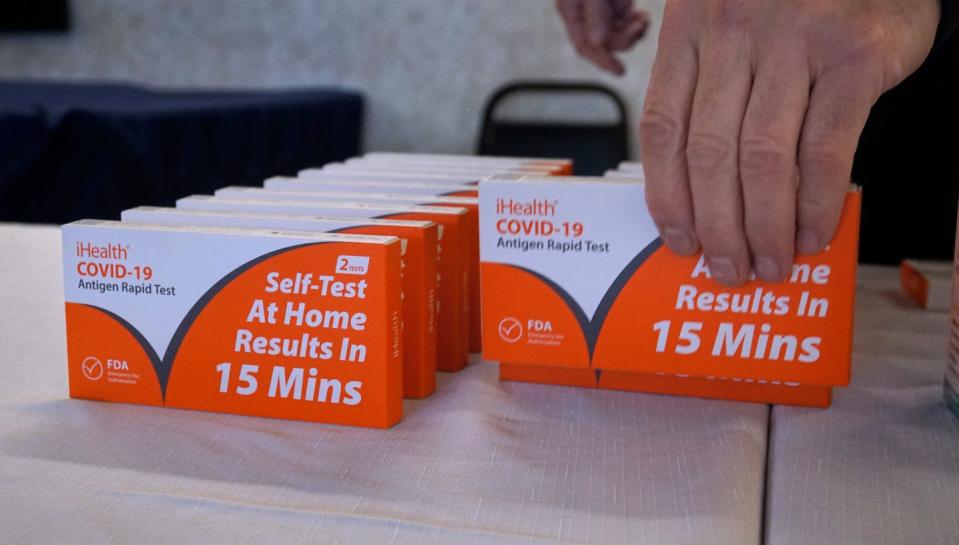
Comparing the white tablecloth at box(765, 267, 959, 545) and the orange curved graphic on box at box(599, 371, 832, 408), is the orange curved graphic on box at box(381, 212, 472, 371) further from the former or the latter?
the white tablecloth at box(765, 267, 959, 545)

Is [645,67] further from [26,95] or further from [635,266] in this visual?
[635,266]

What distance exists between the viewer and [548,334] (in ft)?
2.27

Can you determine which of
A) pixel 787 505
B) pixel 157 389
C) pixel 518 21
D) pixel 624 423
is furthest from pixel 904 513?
pixel 518 21

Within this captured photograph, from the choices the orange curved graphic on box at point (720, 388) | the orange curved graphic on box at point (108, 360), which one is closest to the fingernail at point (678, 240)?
the orange curved graphic on box at point (720, 388)

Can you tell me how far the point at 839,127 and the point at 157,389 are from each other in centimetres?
47

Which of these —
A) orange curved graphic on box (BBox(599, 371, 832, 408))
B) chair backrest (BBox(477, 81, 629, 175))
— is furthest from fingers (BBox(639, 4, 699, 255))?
chair backrest (BBox(477, 81, 629, 175))

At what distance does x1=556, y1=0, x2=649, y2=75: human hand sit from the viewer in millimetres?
1280

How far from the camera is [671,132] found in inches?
24.3

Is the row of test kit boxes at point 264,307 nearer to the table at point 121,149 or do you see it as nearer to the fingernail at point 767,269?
the fingernail at point 767,269

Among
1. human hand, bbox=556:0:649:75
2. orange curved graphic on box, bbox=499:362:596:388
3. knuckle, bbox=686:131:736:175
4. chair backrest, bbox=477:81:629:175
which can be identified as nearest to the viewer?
knuckle, bbox=686:131:736:175

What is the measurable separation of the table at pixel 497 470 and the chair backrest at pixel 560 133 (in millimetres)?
2440


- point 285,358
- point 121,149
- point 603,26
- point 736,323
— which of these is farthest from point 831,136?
point 121,149

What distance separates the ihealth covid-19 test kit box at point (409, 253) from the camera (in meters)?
0.66

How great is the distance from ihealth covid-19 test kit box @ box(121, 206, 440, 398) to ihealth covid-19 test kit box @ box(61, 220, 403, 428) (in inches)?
1.2
